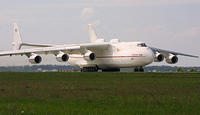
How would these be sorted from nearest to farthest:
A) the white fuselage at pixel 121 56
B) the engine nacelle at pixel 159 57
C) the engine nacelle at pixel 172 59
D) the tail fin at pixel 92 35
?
the white fuselage at pixel 121 56, the engine nacelle at pixel 159 57, the engine nacelle at pixel 172 59, the tail fin at pixel 92 35

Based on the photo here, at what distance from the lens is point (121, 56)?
52219 mm

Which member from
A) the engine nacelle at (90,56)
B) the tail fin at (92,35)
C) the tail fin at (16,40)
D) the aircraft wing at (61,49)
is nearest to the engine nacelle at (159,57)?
the aircraft wing at (61,49)

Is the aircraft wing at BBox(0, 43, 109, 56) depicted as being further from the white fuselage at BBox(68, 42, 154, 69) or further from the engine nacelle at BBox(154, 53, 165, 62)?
the engine nacelle at BBox(154, 53, 165, 62)

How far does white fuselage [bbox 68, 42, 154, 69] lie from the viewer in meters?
50.0

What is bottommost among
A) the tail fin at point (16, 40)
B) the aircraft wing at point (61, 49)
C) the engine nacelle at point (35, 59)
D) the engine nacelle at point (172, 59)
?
the engine nacelle at point (172, 59)

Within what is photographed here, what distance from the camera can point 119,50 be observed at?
53.2 meters

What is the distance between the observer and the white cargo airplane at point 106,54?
50875mm

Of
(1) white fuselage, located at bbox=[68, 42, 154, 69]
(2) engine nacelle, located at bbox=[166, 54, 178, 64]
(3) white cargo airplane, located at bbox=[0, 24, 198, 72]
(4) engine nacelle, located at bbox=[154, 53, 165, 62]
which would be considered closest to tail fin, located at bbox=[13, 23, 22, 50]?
(3) white cargo airplane, located at bbox=[0, 24, 198, 72]

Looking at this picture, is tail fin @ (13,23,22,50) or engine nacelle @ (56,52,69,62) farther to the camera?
tail fin @ (13,23,22,50)

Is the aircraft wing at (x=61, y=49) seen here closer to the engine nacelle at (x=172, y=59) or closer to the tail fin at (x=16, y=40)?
the engine nacelle at (x=172, y=59)
